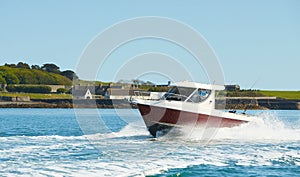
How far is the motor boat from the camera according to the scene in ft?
91.6

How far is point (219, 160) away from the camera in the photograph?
21125mm

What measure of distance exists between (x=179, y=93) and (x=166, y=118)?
2.07m

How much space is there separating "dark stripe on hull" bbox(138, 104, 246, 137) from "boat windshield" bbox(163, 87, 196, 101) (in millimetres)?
1253

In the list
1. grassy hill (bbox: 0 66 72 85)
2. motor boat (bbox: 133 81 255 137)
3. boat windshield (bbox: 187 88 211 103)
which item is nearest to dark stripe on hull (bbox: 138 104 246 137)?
motor boat (bbox: 133 81 255 137)

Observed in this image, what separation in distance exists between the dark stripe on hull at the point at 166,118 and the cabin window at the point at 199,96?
0.98 metres

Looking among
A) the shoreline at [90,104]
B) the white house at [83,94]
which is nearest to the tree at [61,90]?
the white house at [83,94]

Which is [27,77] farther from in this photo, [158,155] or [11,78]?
[158,155]

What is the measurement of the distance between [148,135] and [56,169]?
1312 centimetres

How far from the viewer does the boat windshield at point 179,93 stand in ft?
95.7

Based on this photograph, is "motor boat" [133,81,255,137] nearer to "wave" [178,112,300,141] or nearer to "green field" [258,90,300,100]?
"wave" [178,112,300,141]

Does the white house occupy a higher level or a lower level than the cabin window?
higher

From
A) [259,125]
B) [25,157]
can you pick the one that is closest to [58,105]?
[259,125]

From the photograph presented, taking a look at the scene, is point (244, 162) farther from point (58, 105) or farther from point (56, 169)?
point (58, 105)

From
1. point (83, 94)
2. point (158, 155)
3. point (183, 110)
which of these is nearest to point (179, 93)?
point (183, 110)
